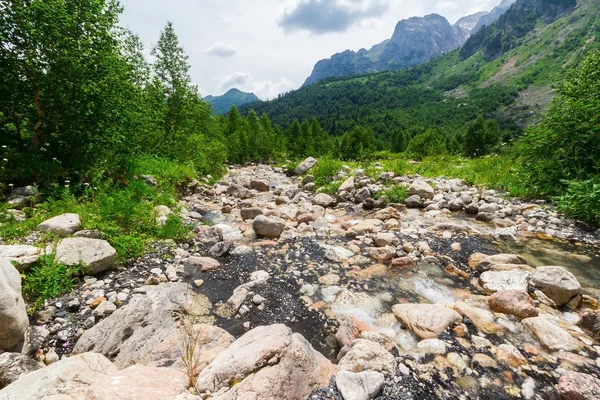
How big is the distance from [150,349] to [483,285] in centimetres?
603

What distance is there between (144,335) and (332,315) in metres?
2.93

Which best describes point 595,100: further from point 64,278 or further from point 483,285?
point 64,278

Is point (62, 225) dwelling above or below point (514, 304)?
above

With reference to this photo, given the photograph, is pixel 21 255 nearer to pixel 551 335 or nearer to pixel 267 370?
pixel 267 370

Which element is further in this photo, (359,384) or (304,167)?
(304,167)

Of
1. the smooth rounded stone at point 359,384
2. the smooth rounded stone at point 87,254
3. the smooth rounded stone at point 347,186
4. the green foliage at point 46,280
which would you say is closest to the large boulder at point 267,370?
the smooth rounded stone at point 359,384

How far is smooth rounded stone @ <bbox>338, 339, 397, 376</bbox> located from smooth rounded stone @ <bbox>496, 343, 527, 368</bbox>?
1.54 metres

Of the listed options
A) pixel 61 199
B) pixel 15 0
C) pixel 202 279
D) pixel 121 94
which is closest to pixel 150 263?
pixel 202 279

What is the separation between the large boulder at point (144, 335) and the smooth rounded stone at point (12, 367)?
0.68 metres

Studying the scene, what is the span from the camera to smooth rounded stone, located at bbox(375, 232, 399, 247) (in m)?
7.29

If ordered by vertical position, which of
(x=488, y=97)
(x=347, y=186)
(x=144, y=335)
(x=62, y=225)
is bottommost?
(x=347, y=186)

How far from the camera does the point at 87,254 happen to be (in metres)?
5.16

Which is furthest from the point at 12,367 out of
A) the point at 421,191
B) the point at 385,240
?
the point at 421,191

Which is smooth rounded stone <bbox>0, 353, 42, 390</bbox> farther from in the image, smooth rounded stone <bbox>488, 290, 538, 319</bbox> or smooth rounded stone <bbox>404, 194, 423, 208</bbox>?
smooth rounded stone <bbox>404, 194, 423, 208</bbox>
